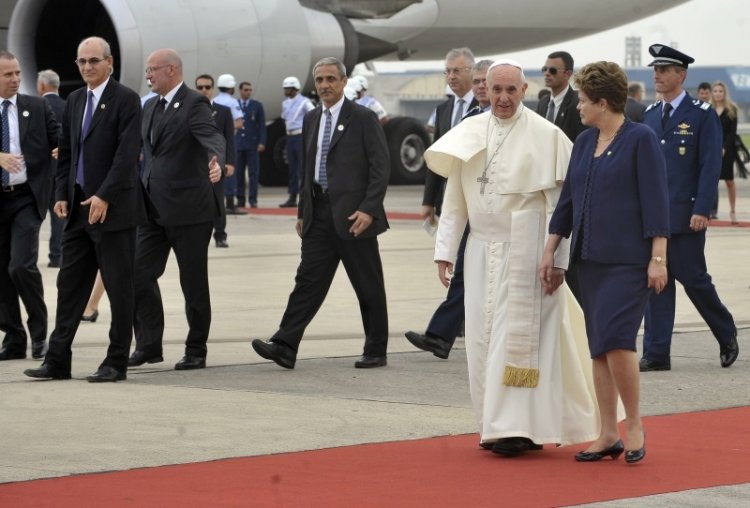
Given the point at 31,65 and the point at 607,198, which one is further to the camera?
the point at 31,65

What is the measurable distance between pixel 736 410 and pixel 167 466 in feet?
8.54

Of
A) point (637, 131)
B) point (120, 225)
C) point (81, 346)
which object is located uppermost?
point (637, 131)

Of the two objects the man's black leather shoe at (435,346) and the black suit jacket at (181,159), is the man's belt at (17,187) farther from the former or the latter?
the man's black leather shoe at (435,346)

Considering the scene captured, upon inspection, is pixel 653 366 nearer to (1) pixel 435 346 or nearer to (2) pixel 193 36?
(1) pixel 435 346

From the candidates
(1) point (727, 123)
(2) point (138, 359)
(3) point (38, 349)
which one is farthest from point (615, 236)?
(1) point (727, 123)

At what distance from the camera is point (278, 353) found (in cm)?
805

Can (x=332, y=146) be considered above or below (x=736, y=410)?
above

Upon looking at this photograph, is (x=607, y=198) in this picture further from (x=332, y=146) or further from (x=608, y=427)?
(x=332, y=146)

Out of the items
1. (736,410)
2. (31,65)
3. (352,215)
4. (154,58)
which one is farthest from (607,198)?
(31,65)

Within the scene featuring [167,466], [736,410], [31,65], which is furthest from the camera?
[31,65]

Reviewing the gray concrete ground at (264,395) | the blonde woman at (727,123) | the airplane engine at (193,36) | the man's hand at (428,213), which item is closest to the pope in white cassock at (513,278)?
the gray concrete ground at (264,395)

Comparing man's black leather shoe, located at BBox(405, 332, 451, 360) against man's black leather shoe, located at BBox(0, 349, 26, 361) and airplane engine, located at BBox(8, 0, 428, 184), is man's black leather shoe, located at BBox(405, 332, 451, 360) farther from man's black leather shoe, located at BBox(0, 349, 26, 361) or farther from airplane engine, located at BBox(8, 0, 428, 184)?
airplane engine, located at BBox(8, 0, 428, 184)

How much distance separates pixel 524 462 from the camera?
5.73 metres

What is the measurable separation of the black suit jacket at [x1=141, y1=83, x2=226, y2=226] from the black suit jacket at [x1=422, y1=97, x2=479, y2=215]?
116cm
